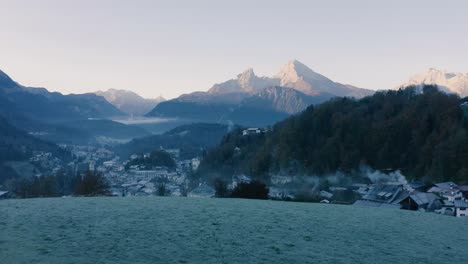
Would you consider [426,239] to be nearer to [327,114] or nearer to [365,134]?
[365,134]

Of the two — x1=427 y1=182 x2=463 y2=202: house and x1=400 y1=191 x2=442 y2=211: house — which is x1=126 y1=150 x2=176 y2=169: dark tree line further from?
x1=400 y1=191 x2=442 y2=211: house

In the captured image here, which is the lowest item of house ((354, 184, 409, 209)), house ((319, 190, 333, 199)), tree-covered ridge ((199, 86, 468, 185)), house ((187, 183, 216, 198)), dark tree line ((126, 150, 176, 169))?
dark tree line ((126, 150, 176, 169))

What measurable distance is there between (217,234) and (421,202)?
1779 cm

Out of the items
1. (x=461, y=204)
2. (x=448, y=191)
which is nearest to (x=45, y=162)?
(x=448, y=191)

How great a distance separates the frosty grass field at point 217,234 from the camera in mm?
11008

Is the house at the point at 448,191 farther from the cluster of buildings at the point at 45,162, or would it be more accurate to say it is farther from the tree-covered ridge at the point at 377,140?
the cluster of buildings at the point at 45,162

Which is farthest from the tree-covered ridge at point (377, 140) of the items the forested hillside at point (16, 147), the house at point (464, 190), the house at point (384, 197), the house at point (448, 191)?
the forested hillside at point (16, 147)

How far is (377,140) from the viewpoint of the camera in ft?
164

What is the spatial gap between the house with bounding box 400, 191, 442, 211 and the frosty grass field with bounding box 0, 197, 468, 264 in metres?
7.28

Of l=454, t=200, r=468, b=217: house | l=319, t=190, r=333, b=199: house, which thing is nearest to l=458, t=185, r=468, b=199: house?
l=454, t=200, r=468, b=217: house

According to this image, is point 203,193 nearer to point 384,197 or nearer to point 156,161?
point 384,197

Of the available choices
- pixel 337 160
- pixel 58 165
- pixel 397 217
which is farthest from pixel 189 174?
pixel 397 217

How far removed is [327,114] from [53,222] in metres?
50.0

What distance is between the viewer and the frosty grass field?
11008 millimetres
